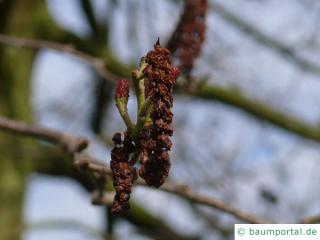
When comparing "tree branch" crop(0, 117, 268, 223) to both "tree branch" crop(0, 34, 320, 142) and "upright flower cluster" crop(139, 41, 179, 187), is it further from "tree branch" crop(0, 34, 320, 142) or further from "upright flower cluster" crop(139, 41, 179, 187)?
"tree branch" crop(0, 34, 320, 142)

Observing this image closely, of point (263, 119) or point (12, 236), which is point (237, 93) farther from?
point (12, 236)

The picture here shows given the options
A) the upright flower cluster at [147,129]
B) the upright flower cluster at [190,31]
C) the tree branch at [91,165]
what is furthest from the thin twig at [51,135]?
the upright flower cluster at [147,129]

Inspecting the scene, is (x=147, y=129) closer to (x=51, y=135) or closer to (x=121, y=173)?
(x=121, y=173)

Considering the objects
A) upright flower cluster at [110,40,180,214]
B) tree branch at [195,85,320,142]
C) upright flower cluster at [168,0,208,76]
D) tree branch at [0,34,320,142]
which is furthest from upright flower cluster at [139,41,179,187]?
tree branch at [195,85,320,142]

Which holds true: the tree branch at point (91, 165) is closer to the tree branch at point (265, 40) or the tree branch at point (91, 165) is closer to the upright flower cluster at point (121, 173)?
the upright flower cluster at point (121, 173)

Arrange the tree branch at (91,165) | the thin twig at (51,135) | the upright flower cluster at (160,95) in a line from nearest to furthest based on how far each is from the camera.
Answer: the upright flower cluster at (160,95)
the tree branch at (91,165)
the thin twig at (51,135)

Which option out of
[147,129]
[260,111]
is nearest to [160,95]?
[147,129]
